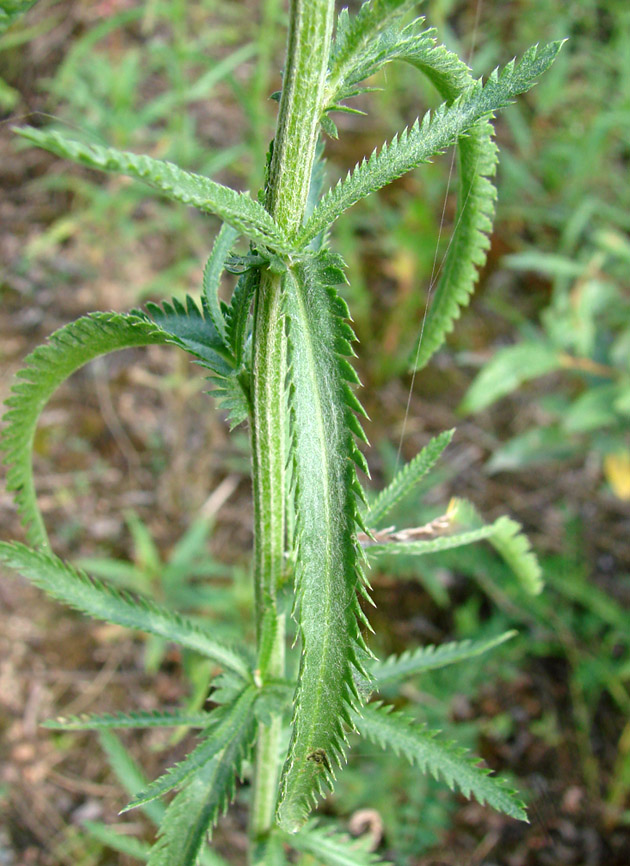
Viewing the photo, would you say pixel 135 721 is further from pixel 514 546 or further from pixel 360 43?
pixel 360 43

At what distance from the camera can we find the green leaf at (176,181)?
44 centimetres

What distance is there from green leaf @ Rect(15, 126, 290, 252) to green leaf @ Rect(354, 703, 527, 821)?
615 millimetres

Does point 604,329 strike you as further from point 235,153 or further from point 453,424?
point 235,153

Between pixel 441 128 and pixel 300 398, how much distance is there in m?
0.28

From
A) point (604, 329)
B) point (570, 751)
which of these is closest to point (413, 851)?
point (570, 751)

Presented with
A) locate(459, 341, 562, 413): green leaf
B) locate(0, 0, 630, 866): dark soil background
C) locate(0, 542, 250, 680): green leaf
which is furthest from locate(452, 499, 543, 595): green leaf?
locate(459, 341, 562, 413): green leaf

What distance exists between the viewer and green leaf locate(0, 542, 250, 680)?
0.88 metres

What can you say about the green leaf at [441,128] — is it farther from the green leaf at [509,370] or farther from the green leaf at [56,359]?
the green leaf at [509,370]

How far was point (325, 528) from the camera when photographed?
25.3 inches

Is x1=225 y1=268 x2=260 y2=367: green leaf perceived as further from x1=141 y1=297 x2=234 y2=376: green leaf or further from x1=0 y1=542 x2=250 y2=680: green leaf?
x1=0 y1=542 x2=250 y2=680: green leaf

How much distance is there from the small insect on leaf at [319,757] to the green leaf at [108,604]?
323 mm

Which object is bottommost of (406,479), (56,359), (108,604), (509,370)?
(108,604)

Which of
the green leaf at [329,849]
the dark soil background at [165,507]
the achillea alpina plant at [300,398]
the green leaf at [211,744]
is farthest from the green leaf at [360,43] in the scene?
the dark soil background at [165,507]

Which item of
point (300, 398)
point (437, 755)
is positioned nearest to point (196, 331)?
point (300, 398)
